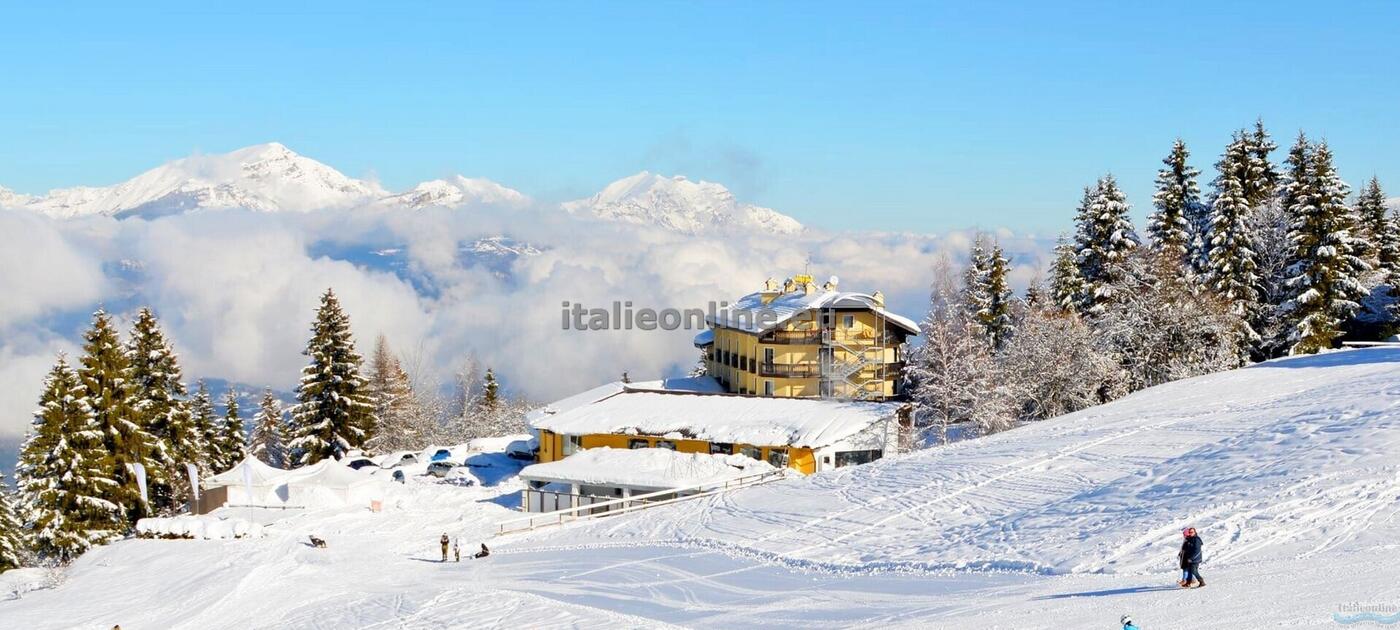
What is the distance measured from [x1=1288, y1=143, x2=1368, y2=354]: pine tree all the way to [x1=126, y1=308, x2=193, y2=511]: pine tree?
55.2 metres

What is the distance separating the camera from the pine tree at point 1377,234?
55281mm

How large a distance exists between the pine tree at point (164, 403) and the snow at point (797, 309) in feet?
99.3

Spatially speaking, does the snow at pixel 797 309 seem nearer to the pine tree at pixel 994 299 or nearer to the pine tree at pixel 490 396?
the pine tree at pixel 994 299

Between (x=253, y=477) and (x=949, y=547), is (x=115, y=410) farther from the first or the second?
(x=949, y=547)

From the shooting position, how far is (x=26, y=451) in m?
43.4

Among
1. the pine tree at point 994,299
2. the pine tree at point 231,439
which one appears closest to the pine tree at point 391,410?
the pine tree at point 231,439

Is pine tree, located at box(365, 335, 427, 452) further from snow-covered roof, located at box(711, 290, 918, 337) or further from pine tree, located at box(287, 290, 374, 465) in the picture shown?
snow-covered roof, located at box(711, 290, 918, 337)

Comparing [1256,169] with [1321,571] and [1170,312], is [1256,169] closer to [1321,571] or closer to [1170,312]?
[1170,312]

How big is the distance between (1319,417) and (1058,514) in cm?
1055

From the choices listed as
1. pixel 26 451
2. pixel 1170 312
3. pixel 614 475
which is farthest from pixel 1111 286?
pixel 26 451

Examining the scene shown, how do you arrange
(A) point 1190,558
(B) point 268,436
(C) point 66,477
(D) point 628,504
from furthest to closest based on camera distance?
1. (B) point 268,436
2. (D) point 628,504
3. (C) point 66,477
4. (A) point 1190,558

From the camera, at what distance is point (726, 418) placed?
173ft

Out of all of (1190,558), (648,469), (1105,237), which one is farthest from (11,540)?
(1105,237)

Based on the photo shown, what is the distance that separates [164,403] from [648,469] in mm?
25524
